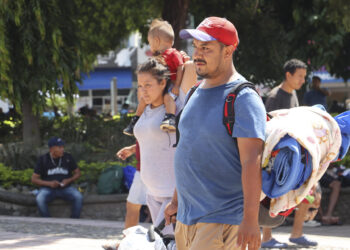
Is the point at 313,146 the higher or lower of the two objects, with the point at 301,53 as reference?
lower

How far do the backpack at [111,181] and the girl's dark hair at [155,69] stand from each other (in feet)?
19.1

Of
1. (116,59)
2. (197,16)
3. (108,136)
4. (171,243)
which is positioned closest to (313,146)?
(171,243)

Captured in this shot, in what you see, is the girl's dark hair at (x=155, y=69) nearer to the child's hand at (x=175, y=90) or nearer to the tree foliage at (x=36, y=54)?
the child's hand at (x=175, y=90)

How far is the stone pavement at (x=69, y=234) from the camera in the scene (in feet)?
21.5

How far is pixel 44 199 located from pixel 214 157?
7090 millimetres

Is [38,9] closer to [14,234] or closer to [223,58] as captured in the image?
[14,234]

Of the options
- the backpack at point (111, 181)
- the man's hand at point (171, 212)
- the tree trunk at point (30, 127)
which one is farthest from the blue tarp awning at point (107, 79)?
the man's hand at point (171, 212)

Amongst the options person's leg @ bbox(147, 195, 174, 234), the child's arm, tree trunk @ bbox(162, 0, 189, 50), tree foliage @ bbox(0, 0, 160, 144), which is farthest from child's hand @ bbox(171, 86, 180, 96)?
tree trunk @ bbox(162, 0, 189, 50)

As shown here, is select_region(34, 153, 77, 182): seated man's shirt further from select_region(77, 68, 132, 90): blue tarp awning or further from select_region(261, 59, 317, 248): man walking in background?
select_region(77, 68, 132, 90): blue tarp awning

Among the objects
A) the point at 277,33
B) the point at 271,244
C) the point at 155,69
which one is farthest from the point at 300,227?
the point at 277,33

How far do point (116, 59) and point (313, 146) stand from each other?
4371 cm

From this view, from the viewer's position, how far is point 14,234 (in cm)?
729

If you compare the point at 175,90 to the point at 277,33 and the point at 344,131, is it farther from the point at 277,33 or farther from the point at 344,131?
the point at 277,33

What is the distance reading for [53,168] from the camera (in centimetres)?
1005
